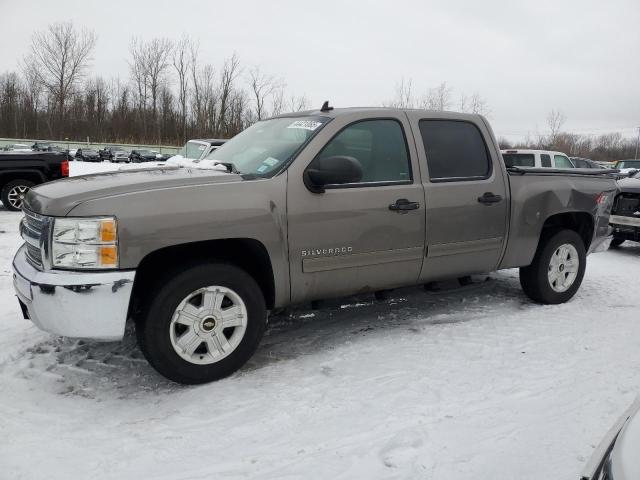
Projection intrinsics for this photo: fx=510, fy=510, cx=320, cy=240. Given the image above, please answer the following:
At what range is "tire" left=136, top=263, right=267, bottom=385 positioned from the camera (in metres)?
3.09

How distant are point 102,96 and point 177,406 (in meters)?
72.9

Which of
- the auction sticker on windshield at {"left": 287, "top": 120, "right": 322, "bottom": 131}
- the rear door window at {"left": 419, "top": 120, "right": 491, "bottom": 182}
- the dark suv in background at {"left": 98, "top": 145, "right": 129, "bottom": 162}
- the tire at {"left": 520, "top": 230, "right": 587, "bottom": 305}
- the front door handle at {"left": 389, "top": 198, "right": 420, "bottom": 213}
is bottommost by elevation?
the tire at {"left": 520, "top": 230, "right": 587, "bottom": 305}

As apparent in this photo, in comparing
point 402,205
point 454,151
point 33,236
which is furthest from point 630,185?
point 33,236

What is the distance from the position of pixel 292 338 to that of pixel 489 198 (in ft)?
6.75

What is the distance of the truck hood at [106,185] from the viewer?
295 centimetres

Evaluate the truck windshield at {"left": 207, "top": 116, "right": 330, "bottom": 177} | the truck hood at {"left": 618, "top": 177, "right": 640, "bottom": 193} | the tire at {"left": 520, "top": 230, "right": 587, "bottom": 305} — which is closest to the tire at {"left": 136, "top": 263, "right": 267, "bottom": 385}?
the truck windshield at {"left": 207, "top": 116, "right": 330, "bottom": 177}

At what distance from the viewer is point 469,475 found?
2428mm

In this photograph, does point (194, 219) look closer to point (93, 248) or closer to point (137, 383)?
point (93, 248)

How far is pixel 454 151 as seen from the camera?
4.39 metres

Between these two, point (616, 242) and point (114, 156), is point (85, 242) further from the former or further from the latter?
point (114, 156)

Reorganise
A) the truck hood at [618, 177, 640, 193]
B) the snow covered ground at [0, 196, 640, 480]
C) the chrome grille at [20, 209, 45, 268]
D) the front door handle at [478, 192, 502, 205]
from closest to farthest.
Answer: the snow covered ground at [0, 196, 640, 480]
the chrome grille at [20, 209, 45, 268]
the front door handle at [478, 192, 502, 205]
the truck hood at [618, 177, 640, 193]

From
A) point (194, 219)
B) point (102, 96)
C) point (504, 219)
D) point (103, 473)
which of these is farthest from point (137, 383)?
point (102, 96)

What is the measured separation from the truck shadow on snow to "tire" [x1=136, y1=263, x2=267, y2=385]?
170 mm

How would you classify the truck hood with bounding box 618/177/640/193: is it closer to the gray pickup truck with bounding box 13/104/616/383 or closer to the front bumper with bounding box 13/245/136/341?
the gray pickup truck with bounding box 13/104/616/383
